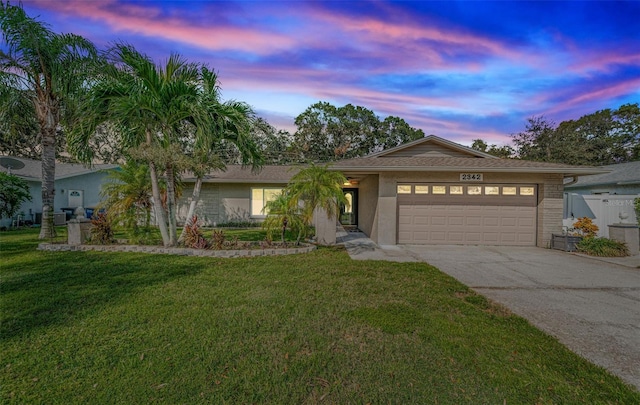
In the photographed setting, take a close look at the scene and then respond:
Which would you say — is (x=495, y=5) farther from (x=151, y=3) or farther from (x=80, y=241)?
(x=80, y=241)

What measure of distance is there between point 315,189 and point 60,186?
16.5 meters

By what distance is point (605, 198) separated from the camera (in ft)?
35.2

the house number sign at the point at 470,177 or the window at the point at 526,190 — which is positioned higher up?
the house number sign at the point at 470,177

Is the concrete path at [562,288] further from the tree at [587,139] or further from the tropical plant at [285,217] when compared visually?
the tree at [587,139]

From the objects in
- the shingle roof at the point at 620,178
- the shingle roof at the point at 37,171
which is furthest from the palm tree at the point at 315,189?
the shingle roof at the point at 620,178

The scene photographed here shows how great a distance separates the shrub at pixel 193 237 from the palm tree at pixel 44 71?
5.01 m

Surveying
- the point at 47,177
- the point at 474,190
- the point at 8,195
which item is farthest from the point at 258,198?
the point at 474,190

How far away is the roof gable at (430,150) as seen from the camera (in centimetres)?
1148

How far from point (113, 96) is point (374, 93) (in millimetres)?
10410

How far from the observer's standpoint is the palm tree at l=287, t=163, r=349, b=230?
7.75 metres

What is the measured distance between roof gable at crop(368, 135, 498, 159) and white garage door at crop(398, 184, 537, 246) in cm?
235

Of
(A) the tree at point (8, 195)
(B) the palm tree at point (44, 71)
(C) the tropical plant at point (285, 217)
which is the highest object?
(B) the palm tree at point (44, 71)

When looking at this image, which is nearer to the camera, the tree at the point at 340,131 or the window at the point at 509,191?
the window at the point at 509,191

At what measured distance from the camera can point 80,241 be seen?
8.09 meters
